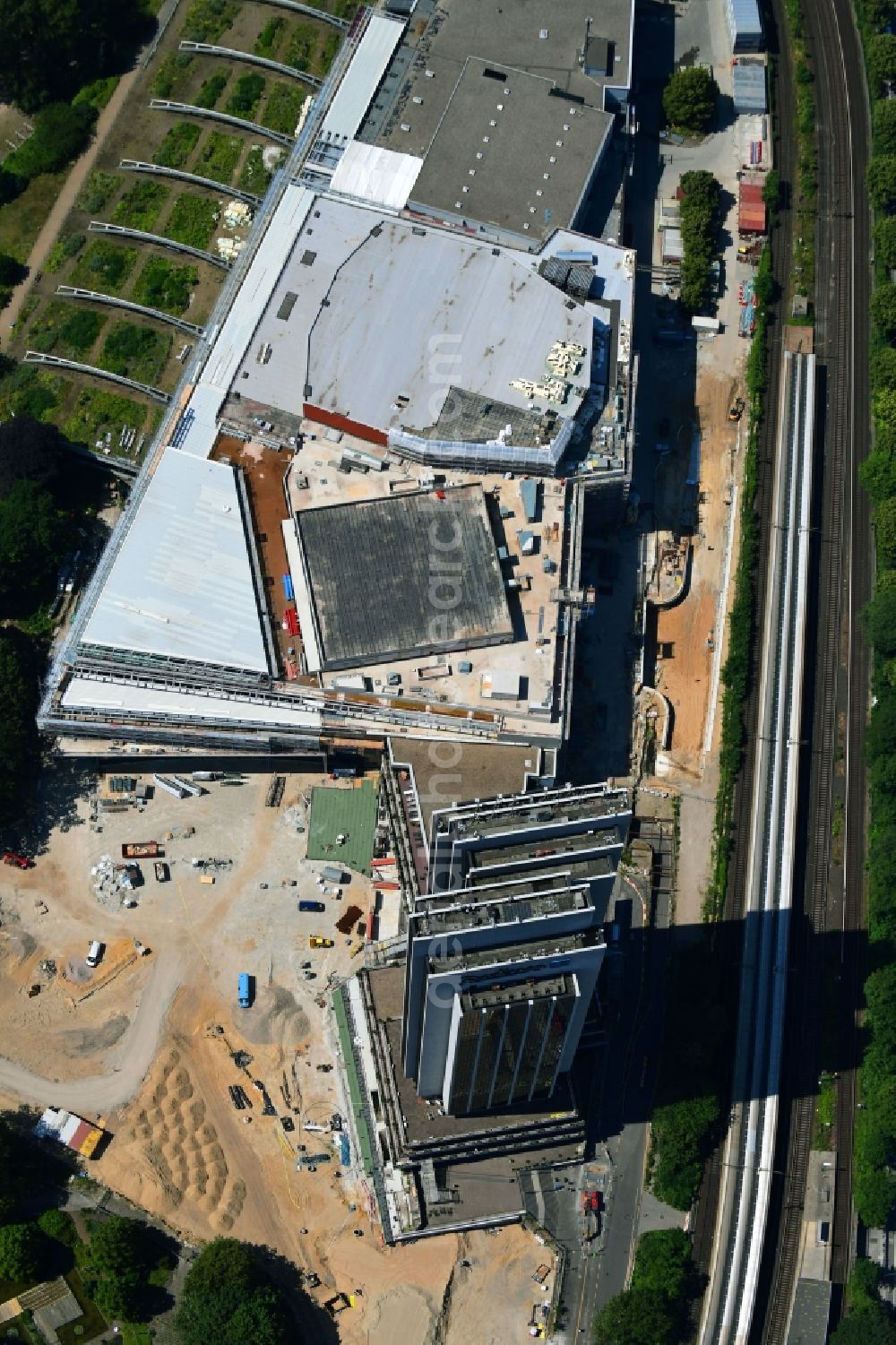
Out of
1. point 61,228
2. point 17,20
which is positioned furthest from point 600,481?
point 17,20

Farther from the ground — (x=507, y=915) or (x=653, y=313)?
(x=653, y=313)

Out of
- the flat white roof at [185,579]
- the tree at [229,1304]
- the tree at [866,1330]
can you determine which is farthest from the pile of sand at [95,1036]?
the tree at [866,1330]

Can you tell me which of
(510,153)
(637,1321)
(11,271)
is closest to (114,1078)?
(637,1321)

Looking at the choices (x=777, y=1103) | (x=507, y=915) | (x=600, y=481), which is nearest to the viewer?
(x=507, y=915)

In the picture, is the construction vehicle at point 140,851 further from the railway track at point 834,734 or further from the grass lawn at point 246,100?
the grass lawn at point 246,100

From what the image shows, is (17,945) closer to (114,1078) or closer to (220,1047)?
(114,1078)

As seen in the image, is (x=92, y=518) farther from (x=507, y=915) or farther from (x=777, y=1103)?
(x=777, y=1103)
